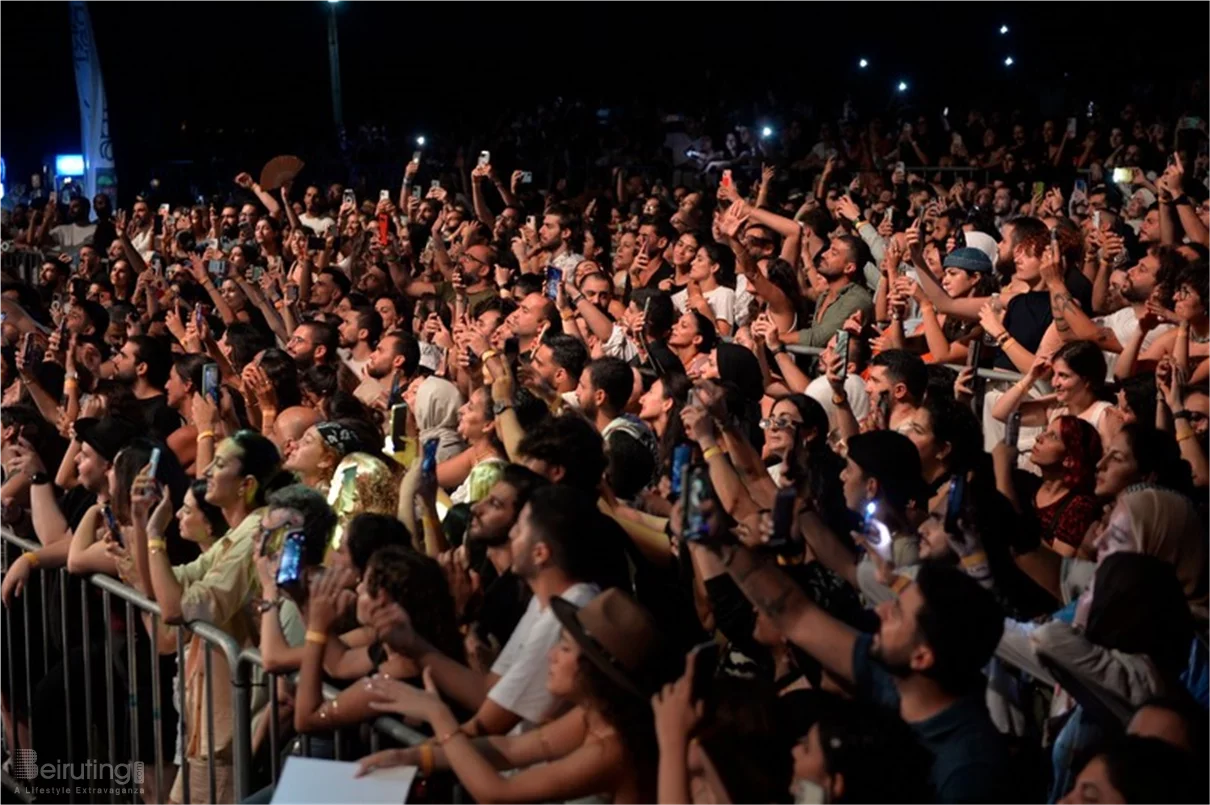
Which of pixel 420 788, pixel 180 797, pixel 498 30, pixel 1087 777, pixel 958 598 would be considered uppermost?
pixel 498 30

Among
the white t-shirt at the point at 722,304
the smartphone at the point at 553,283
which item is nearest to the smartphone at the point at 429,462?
the smartphone at the point at 553,283

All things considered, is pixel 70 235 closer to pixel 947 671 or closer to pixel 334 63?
pixel 334 63

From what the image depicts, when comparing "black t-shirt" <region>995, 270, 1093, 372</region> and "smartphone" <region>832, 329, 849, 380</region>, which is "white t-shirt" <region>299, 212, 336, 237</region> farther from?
"smartphone" <region>832, 329, 849, 380</region>

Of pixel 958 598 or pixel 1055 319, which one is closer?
pixel 958 598

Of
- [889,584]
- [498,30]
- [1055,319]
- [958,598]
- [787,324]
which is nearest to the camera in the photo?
[958,598]

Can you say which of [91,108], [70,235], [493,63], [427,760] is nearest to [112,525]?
[427,760]

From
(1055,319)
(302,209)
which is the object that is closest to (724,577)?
(1055,319)

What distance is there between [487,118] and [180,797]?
22847mm

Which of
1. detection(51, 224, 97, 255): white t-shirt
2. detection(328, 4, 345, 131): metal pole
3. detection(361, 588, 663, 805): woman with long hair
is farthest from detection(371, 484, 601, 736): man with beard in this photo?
detection(328, 4, 345, 131): metal pole

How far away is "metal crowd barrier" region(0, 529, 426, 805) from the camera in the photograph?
14.8 ft

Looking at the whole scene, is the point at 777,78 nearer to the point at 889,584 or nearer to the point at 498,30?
the point at 498,30

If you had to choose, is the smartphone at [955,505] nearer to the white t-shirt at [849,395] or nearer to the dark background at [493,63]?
the white t-shirt at [849,395]

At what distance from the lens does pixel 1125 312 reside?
8.05 m

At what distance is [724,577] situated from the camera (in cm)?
451
